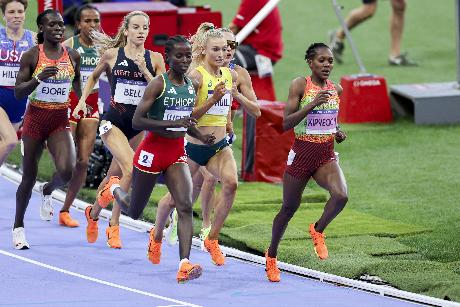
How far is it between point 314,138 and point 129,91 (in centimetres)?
217

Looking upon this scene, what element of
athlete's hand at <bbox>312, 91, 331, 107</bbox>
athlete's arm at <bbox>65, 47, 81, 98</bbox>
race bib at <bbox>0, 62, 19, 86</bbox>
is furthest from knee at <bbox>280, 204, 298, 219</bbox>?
→ race bib at <bbox>0, 62, 19, 86</bbox>

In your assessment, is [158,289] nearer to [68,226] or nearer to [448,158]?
[68,226]

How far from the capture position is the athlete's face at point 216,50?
13.1 m

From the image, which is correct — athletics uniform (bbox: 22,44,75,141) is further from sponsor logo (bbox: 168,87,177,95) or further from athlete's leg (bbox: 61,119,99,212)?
sponsor logo (bbox: 168,87,177,95)

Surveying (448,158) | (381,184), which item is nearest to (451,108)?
(448,158)

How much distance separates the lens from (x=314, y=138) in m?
12.7

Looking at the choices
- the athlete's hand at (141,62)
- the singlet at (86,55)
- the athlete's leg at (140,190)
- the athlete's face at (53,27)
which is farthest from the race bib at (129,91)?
the singlet at (86,55)

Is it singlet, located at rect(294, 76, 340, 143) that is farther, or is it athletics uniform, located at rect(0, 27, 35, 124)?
athletics uniform, located at rect(0, 27, 35, 124)

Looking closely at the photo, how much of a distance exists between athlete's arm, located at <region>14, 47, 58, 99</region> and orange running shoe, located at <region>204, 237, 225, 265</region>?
2.16 meters

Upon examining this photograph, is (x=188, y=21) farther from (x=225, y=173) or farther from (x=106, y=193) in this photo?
(x=225, y=173)

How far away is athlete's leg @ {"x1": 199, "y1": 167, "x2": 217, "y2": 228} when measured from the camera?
14.2 meters

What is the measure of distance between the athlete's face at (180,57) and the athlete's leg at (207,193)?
6.04ft

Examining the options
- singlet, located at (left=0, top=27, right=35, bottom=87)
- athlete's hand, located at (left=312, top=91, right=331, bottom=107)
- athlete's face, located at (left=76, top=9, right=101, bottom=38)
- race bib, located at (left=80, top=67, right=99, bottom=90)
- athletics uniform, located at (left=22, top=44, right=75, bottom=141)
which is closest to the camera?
athlete's hand, located at (left=312, top=91, right=331, bottom=107)

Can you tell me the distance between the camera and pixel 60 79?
1379 centimetres
